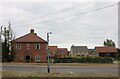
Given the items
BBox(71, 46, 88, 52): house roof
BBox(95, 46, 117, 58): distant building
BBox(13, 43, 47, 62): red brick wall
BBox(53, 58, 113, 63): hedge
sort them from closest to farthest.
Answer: BBox(53, 58, 113, 63): hedge, BBox(13, 43, 47, 62): red brick wall, BBox(95, 46, 117, 58): distant building, BBox(71, 46, 88, 52): house roof

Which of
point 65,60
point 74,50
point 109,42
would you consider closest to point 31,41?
point 65,60

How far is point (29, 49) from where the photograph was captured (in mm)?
75250

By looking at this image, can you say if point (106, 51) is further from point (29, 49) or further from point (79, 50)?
point (29, 49)

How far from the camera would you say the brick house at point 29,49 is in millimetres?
74188

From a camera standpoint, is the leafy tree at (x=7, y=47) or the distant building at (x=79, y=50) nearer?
the leafy tree at (x=7, y=47)

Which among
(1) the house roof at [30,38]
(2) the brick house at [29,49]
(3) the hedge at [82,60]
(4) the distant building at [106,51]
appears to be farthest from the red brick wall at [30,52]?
(4) the distant building at [106,51]

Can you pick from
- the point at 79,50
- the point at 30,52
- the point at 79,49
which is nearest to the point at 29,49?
the point at 30,52

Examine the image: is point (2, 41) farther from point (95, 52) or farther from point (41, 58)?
point (95, 52)

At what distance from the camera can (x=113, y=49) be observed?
12675 centimetres

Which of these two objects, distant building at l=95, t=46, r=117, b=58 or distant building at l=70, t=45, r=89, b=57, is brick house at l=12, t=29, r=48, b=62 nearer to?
distant building at l=95, t=46, r=117, b=58

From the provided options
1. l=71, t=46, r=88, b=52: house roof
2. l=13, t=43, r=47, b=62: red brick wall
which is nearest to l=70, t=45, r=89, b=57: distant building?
l=71, t=46, r=88, b=52: house roof

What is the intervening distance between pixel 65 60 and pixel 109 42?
117m

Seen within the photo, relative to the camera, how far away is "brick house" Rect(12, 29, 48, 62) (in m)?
74.2

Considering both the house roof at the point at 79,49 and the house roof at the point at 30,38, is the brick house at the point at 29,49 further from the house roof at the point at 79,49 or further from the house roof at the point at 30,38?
the house roof at the point at 79,49
